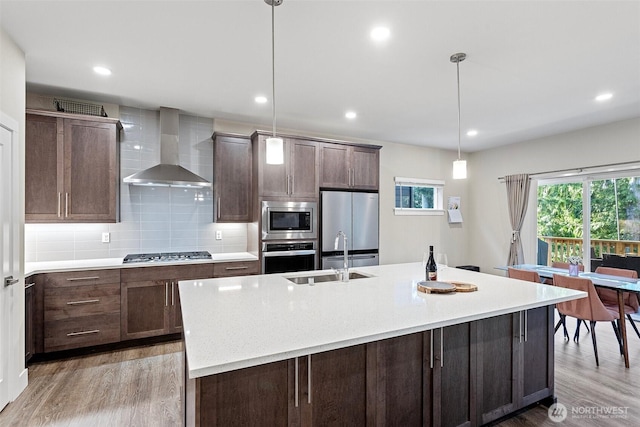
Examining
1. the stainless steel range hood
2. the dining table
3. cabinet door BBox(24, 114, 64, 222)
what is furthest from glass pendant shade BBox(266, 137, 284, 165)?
the dining table

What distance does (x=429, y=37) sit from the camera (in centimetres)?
229

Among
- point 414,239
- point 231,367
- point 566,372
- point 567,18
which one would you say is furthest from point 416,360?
point 414,239

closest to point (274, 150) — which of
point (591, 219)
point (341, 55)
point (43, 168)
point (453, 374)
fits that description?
point (341, 55)

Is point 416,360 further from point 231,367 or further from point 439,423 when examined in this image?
point 231,367

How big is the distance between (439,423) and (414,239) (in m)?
4.12

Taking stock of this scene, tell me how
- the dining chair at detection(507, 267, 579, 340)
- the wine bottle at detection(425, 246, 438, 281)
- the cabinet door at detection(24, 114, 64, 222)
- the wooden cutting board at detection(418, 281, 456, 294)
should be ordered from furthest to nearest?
the dining chair at detection(507, 267, 579, 340)
the cabinet door at detection(24, 114, 64, 222)
the wine bottle at detection(425, 246, 438, 281)
the wooden cutting board at detection(418, 281, 456, 294)

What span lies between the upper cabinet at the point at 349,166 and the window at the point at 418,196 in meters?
1.09

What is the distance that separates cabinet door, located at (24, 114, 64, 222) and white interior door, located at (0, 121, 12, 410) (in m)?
0.94

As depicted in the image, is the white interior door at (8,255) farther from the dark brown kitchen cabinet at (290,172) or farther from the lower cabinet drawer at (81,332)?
the dark brown kitchen cabinet at (290,172)

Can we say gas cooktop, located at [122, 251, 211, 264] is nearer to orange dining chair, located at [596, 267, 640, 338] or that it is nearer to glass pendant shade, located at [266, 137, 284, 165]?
glass pendant shade, located at [266, 137, 284, 165]

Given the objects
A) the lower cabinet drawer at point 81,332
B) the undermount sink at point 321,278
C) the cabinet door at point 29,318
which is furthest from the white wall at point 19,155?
the undermount sink at point 321,278

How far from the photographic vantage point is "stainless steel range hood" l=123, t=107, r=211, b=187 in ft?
11.6

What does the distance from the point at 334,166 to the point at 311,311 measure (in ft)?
9.59

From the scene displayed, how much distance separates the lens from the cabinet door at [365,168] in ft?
14.9
